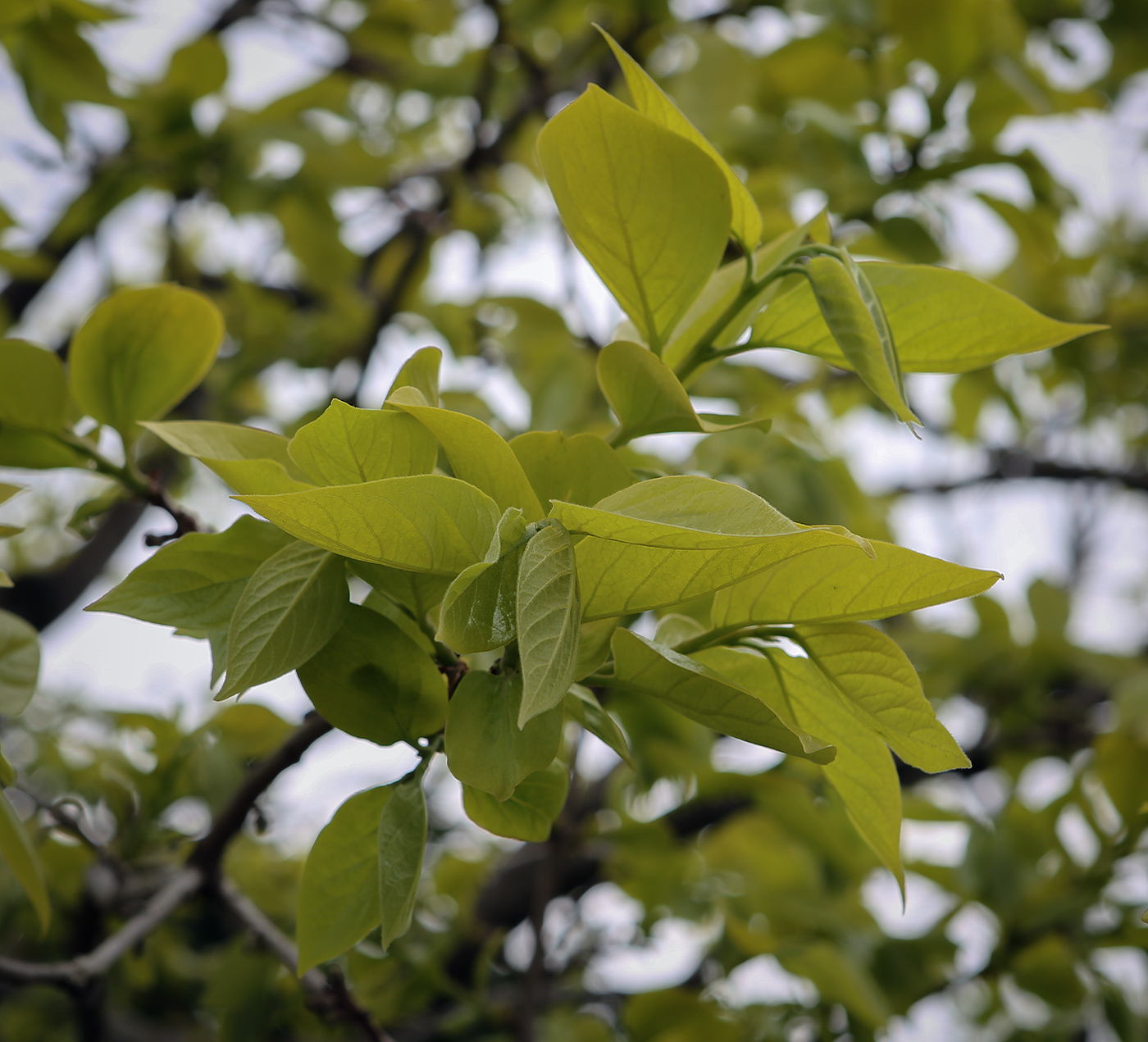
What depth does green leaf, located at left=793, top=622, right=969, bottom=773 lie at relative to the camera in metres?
0.30

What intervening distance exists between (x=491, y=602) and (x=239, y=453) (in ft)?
0.44

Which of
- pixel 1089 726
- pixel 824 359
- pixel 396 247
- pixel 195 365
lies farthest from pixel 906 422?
pixel 396 247

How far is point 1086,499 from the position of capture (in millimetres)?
2080

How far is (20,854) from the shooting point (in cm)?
35

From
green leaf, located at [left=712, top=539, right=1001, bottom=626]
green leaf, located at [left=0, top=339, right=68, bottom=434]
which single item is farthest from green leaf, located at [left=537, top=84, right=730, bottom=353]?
green leaf, located at [left=0, top=339, right=68, bottom=434]

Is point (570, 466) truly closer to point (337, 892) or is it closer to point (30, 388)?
point (337, 892)

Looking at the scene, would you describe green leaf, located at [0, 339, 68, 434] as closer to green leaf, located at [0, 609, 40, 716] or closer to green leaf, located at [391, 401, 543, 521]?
green leaf, located at [0, 609, 40, 716]

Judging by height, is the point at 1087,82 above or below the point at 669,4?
below

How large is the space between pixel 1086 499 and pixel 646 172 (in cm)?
213

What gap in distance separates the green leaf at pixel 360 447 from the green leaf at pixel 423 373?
0.02 m

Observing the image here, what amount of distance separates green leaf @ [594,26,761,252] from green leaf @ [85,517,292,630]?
0.20 metres

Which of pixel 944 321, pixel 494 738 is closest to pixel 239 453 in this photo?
pixel 494 738

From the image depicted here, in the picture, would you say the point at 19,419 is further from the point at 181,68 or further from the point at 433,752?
the point at 181,68

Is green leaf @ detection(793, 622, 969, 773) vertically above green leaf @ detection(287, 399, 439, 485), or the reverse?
green leaf @ detection(287, 399, 439, 485)
